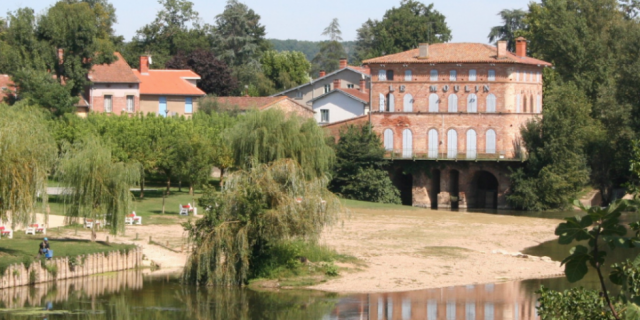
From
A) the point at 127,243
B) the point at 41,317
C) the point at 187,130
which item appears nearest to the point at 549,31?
the point at 187,130

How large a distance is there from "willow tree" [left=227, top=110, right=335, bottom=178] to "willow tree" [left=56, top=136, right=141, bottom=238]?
43.8ft

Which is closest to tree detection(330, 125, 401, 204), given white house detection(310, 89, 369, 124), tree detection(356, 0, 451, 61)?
white house detection(310, 89, 369, 124)

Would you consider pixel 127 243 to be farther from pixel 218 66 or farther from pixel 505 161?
pixel 218 66

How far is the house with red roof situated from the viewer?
74.2 metres

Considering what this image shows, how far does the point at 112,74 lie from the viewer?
229ft

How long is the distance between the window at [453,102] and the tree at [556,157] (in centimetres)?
552

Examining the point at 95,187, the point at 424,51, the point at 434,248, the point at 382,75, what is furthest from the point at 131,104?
the point at 434,248

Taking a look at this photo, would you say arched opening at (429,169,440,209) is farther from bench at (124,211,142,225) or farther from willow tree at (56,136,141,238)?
willow tree at (56,136,141,238)

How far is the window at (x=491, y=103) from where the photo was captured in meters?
64.5

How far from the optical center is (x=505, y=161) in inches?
2520

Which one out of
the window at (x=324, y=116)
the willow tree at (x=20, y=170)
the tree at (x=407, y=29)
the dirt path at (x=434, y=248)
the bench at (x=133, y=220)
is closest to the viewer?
the willow tree at (x=20, y=170)

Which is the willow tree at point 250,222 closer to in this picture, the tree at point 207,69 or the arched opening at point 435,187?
the arched opening at point 435,187

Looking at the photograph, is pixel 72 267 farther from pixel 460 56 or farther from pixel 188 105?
Result: pixel 188 105

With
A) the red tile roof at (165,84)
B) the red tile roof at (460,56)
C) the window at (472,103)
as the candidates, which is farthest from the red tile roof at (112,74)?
the window at (472,103)
